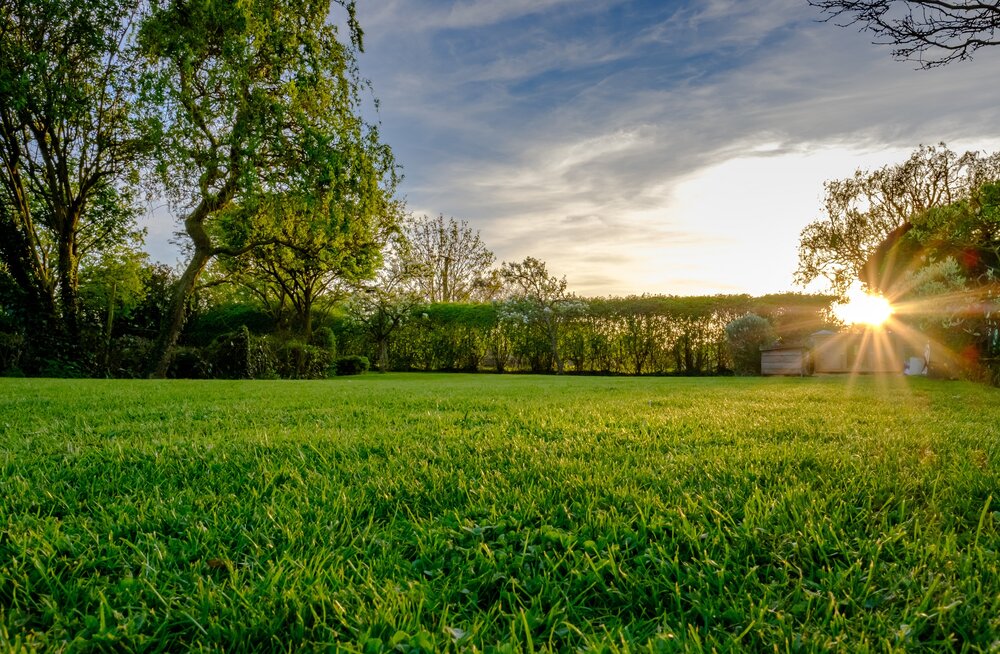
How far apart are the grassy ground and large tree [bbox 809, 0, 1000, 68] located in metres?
5.32

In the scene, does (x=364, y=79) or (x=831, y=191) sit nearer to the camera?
(x=364, y=79)

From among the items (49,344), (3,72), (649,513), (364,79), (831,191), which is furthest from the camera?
(831,191)

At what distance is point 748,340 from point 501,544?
55.7 ft

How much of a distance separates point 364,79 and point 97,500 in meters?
16.0

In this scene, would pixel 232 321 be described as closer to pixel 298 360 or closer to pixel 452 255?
pixel 298 360

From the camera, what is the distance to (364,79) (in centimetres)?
1547

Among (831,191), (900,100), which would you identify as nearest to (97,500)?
(900,100)

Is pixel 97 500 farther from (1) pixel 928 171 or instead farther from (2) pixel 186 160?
(1) pixel 928 171

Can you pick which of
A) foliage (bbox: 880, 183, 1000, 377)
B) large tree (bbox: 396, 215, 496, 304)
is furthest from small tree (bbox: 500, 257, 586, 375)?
large tree (bbox: 396, 215, 496, 304)

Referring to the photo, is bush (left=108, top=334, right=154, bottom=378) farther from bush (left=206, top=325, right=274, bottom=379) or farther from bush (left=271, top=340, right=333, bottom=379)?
bush (left=271, top=340, right=333, bottom=379)

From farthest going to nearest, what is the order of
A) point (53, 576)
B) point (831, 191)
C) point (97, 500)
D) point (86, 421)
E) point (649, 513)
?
point (831, 191)
point (86, 421)
point (97, 500)
point (649, 513)
point (53, 576)

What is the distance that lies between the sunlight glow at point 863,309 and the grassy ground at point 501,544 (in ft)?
34.5

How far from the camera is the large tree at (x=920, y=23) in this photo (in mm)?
5926

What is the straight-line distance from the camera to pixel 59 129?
1431 centimetres
